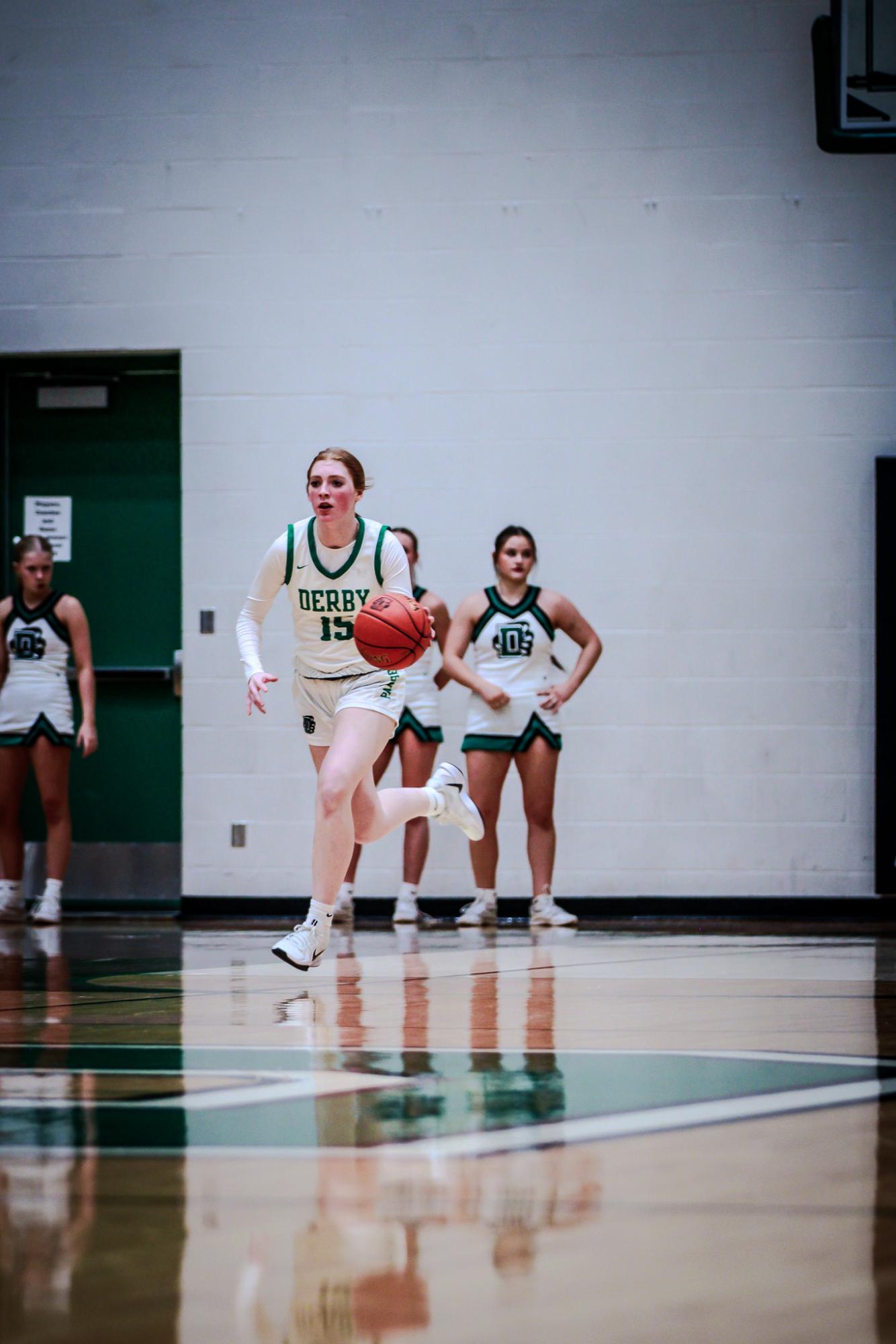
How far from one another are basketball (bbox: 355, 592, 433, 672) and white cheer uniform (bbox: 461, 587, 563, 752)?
3.32 metres

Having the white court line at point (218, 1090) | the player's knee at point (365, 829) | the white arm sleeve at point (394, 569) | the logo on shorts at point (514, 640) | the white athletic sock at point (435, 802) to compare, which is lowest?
the white court line at point (218, 1090)

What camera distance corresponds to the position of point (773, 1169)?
7.89ft

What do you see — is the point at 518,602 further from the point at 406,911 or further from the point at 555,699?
the point at 406,911

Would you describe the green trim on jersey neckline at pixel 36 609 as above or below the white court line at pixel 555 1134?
above

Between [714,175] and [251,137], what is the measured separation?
274 cm

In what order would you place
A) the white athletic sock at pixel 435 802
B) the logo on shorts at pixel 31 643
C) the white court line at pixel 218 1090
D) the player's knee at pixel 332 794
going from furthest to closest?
1. the logo on shorts at pixel 31 643
2. the white athletic sock at pixel 435 802
3. the player's knee at pixel 332 794
4. the white court line at pixel 218 1090

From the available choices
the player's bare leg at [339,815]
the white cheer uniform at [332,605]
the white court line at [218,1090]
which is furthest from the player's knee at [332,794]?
the white court line at [218,1090]

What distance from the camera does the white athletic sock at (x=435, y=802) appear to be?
6148mm

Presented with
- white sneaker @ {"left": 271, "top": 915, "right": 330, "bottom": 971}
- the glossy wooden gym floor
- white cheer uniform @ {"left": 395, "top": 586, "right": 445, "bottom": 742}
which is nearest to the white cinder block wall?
A: white cheer uniform @ {"left": 395, "top": 586, "right": 445, "bottom": 742}

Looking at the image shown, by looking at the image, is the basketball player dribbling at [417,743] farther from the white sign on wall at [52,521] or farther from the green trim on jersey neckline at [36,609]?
the white sign on wall at [52,521]

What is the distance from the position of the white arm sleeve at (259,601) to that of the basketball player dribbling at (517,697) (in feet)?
9.09

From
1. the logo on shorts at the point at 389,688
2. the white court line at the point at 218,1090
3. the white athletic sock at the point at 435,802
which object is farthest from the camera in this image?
the white athletic sock at the point at 435,802

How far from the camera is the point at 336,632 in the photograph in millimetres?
5516

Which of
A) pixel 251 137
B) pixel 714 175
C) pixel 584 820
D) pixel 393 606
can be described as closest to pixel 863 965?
pixel 393 606
